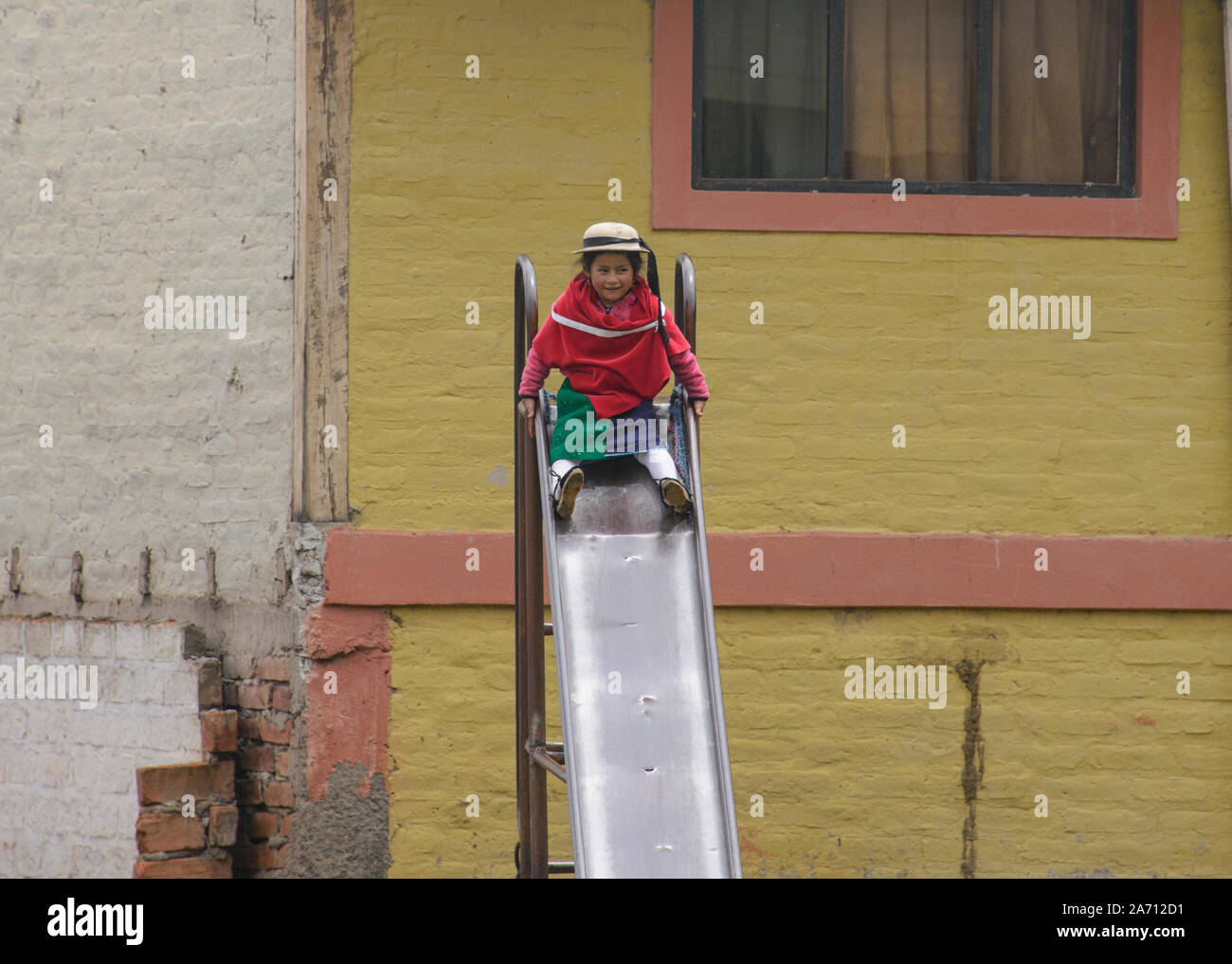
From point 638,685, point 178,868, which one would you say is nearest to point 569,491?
point 638,685

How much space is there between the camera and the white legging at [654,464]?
4.88 m

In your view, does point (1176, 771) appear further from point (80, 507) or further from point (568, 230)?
point (80, 507)

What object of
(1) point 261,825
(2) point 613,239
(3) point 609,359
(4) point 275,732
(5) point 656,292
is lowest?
(1) point 261,825

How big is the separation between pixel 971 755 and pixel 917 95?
3075 mm

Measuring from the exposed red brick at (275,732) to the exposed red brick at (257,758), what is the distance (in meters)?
0.05

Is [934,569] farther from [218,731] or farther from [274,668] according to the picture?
[218,731]

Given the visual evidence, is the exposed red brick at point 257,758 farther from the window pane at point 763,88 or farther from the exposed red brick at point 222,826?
the window pane at point 763,88

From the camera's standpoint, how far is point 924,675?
6.85 m

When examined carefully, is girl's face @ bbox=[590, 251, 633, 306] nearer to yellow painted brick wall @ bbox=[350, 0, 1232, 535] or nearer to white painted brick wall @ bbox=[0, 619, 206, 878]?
yellow painted brick wall @ bbox=[350, 0, 1232, 535]

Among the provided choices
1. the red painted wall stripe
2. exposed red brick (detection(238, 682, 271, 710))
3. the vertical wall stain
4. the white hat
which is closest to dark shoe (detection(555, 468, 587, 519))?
the white hat

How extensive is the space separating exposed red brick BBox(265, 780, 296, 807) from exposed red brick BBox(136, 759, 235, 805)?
0.16 m

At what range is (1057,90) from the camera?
7.06 metres

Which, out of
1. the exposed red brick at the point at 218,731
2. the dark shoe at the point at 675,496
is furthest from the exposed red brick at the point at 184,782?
the dark shoe at the point at 675,496

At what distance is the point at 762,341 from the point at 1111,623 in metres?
2.06
